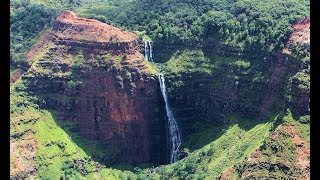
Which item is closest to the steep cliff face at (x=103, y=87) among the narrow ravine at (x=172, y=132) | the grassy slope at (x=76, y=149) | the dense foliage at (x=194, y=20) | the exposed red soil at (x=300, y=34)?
the narrow ravine at (x=172, y=132)

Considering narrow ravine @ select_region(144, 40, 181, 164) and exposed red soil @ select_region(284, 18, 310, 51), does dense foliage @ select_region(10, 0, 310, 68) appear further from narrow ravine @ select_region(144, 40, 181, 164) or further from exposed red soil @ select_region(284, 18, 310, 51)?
narrow ravine @ select_region(144, 40, 181, 164)

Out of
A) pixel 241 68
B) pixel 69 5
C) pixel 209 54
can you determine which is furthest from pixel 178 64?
pixel 69 5

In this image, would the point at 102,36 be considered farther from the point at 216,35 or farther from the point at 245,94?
the point at 245,94

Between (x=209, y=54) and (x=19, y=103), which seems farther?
(x=209, y=54)

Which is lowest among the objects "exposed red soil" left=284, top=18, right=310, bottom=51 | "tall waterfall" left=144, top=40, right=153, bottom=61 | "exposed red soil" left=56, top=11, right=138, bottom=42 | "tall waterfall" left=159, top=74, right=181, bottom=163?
"tall waterfall" left=159, top=74, right=181, bottom=163

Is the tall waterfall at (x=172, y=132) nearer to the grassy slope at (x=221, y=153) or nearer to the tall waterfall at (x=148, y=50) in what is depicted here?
the tall waterfall at (x=148, y=50)

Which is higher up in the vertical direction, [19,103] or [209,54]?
[209,54]

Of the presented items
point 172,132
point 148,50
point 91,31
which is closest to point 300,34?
point 172,132

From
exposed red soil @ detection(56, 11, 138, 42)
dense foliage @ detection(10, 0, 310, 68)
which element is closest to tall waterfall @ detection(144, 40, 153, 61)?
dense foliage @ detection(10, 0, 310, 68)

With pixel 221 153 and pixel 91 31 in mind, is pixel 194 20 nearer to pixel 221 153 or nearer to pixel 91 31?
pixel 91 31
